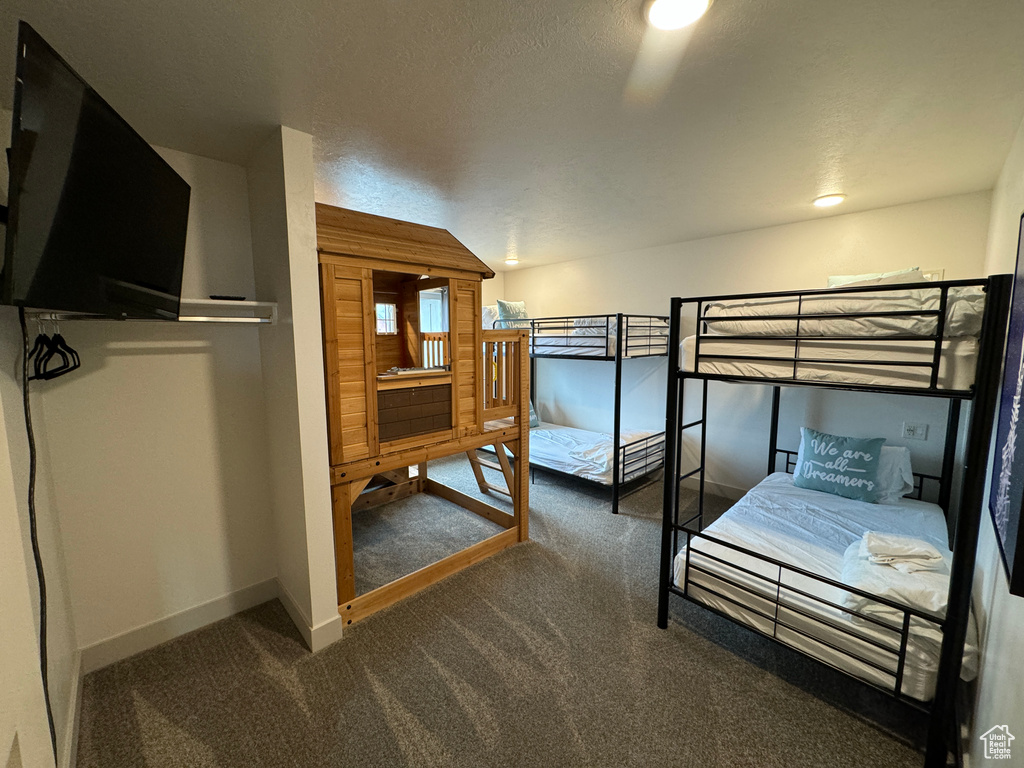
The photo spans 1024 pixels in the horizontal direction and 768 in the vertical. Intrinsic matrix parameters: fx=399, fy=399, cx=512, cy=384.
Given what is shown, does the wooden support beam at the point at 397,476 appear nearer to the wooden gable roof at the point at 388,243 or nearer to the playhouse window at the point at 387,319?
the playhouse window at the point at 387,319

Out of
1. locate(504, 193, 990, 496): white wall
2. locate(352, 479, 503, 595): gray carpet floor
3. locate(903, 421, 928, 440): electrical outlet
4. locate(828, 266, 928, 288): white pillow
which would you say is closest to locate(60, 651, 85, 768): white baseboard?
locate(352, 479, 503, 595): gray carpet floor

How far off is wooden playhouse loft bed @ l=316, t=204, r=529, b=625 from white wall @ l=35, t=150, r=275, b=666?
0.56 metres

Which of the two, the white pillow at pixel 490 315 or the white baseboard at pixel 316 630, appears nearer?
the white baseboard at pixel 316 630

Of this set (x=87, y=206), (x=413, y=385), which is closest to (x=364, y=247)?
(x=413, y=385)

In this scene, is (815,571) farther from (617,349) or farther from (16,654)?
(16,654)

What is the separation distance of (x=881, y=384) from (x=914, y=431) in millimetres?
2165

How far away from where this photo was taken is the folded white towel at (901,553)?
1.64 m

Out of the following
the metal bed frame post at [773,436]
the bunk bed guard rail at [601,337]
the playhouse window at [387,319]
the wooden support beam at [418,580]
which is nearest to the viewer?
the wooden support beam at [418,580]

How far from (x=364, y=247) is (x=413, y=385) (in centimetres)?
77

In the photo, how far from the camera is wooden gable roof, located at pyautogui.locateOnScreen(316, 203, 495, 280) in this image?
6.33 ft

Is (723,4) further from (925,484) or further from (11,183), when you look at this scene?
(925,484)

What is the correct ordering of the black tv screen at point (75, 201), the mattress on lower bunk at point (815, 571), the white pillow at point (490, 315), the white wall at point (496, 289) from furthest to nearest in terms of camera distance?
the white wall at point (496, 289), the white pillow at point (490, 315), the mattress on lower bunk at point (815, 571), the black tv screen at point (75, 201)

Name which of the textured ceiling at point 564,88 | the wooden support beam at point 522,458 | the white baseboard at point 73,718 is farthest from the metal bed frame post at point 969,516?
the white baseboard at point 73,718

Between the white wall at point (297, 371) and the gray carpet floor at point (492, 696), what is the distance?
301 millimetres
